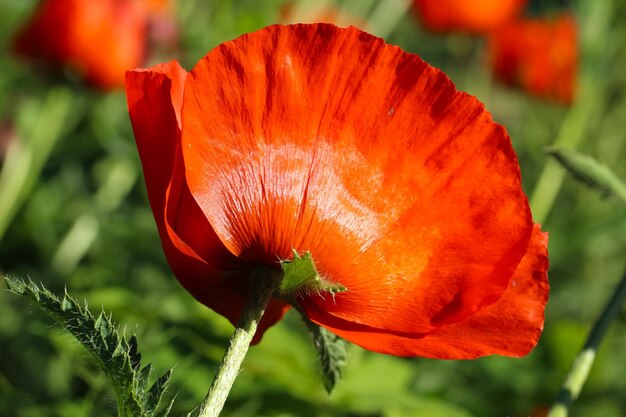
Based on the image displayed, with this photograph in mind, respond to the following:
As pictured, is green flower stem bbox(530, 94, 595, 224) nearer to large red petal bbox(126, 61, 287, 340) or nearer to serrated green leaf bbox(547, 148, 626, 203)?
serrated green leaf bbox(547, 148, 626, 203)

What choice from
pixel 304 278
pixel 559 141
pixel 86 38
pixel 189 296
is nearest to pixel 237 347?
pixel 304 278

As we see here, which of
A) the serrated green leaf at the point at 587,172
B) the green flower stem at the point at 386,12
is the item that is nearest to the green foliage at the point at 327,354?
the serrated green leaf at the point at 587,172

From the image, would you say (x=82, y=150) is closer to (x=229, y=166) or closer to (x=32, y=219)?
(x=32, y=219)

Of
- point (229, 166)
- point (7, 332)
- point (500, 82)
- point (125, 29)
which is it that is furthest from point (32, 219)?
→ point (229, 166)

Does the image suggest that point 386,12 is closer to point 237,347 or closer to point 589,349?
point 589,349

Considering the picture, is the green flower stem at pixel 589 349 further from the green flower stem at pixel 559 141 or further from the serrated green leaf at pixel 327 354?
the green flower stem at pixel 559 141
